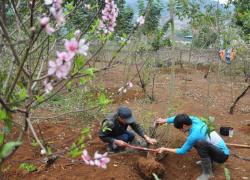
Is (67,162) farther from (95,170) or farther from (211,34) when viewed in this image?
(211,34)

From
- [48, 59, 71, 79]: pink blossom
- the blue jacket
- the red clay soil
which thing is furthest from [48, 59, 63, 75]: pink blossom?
the blue jacket

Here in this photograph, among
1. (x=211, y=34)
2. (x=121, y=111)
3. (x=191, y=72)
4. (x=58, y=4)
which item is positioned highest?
(x=58, y=4)

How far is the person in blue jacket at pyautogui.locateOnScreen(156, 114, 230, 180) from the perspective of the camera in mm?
5039

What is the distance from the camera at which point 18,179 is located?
4977 millimetres

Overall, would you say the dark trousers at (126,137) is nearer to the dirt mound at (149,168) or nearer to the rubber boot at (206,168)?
the dirt mound at (149,168)

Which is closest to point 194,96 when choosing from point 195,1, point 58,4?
point 195,1

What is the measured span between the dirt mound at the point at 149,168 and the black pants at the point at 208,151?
0.50 metres

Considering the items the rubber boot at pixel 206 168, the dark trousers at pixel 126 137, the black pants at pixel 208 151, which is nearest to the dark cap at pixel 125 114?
the dark trousers at pixel 126 137

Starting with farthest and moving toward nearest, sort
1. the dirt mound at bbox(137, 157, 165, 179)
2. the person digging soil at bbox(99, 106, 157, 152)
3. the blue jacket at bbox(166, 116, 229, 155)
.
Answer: the person digging soil at bbox(99, 106, 157, 152)
the dirt mound at bbox(137, 157, 165, 179)
the blue jacket at bbox(166, 116, 229, 155)

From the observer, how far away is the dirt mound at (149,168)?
17.0 ft

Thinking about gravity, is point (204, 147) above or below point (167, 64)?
above

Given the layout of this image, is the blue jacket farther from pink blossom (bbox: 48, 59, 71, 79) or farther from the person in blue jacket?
pink blossom (bbox: 48, 59, 71, 79)

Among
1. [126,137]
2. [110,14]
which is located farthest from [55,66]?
[126,137]

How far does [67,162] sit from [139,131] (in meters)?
0.98
